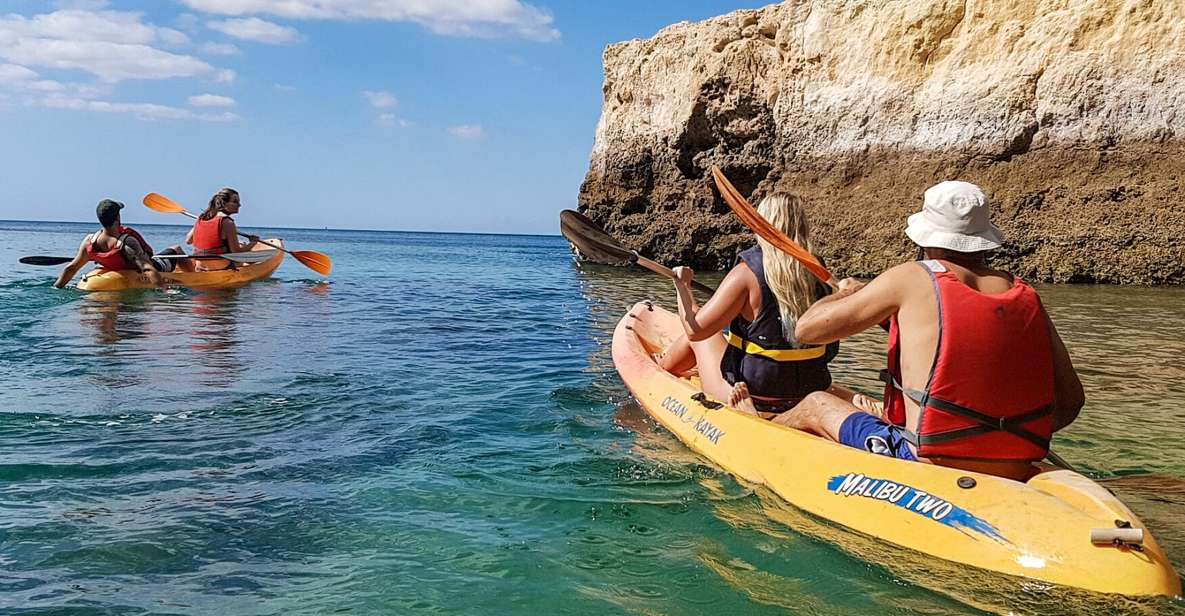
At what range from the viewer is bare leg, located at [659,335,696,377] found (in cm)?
602

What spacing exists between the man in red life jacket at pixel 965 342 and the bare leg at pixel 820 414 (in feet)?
2.36

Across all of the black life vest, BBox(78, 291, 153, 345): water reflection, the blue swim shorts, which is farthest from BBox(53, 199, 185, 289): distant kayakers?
the blue swim shorts

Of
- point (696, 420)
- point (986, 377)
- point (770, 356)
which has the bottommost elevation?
point (696, 420)

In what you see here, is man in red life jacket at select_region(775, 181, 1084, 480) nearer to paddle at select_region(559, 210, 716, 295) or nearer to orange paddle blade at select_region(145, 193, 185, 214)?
paddle at select_region(559, 210, 716, 295)

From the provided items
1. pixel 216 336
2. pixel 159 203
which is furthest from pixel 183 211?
pixel 216 336

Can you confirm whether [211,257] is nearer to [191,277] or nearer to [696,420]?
[191,277]

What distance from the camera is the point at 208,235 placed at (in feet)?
44.5

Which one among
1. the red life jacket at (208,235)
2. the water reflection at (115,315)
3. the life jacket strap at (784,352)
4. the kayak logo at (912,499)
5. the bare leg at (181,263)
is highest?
the red life jacket at (208,235)

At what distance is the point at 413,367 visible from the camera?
7664 millimetres

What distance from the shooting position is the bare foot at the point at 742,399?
4.87 meters

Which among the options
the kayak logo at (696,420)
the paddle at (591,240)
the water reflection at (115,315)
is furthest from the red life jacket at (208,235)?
the kayak logo at (696,420)

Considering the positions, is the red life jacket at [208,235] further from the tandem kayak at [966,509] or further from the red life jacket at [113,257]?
the tandem kayak at [966,509]

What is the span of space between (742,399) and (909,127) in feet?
48.5

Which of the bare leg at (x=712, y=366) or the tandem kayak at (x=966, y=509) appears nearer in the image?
the tandem kayak at (x=966, y=509)
